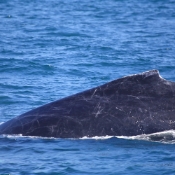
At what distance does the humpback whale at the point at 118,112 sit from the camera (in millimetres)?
12727

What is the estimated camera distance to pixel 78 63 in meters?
26.3

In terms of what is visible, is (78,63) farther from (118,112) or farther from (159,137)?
(159,137)

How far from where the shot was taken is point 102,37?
3478 centimetres

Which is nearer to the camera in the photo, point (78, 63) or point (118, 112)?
point (118, 112)

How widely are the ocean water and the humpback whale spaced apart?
19 centimetres

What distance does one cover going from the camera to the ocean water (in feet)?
39.2

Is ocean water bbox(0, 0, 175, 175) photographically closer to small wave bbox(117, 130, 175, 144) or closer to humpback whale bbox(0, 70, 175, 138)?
small wave bbox(117, 130, 175, 144)

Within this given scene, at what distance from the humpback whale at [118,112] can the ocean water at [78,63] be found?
188 millimetres

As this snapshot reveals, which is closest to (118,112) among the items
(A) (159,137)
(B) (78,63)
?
(A) (159,137)

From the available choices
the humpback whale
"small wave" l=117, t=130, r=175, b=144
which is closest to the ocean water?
"small wave" l=117, t=130, r=175, b=144

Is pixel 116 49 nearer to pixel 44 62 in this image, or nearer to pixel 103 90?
pixel 44 62

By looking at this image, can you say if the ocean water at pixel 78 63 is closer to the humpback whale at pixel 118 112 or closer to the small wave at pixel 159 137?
the small wave at pixel 159 137

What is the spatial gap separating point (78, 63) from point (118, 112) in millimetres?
13579

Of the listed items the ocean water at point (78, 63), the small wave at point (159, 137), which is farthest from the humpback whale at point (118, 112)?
the ocean water at point (78, 63)
